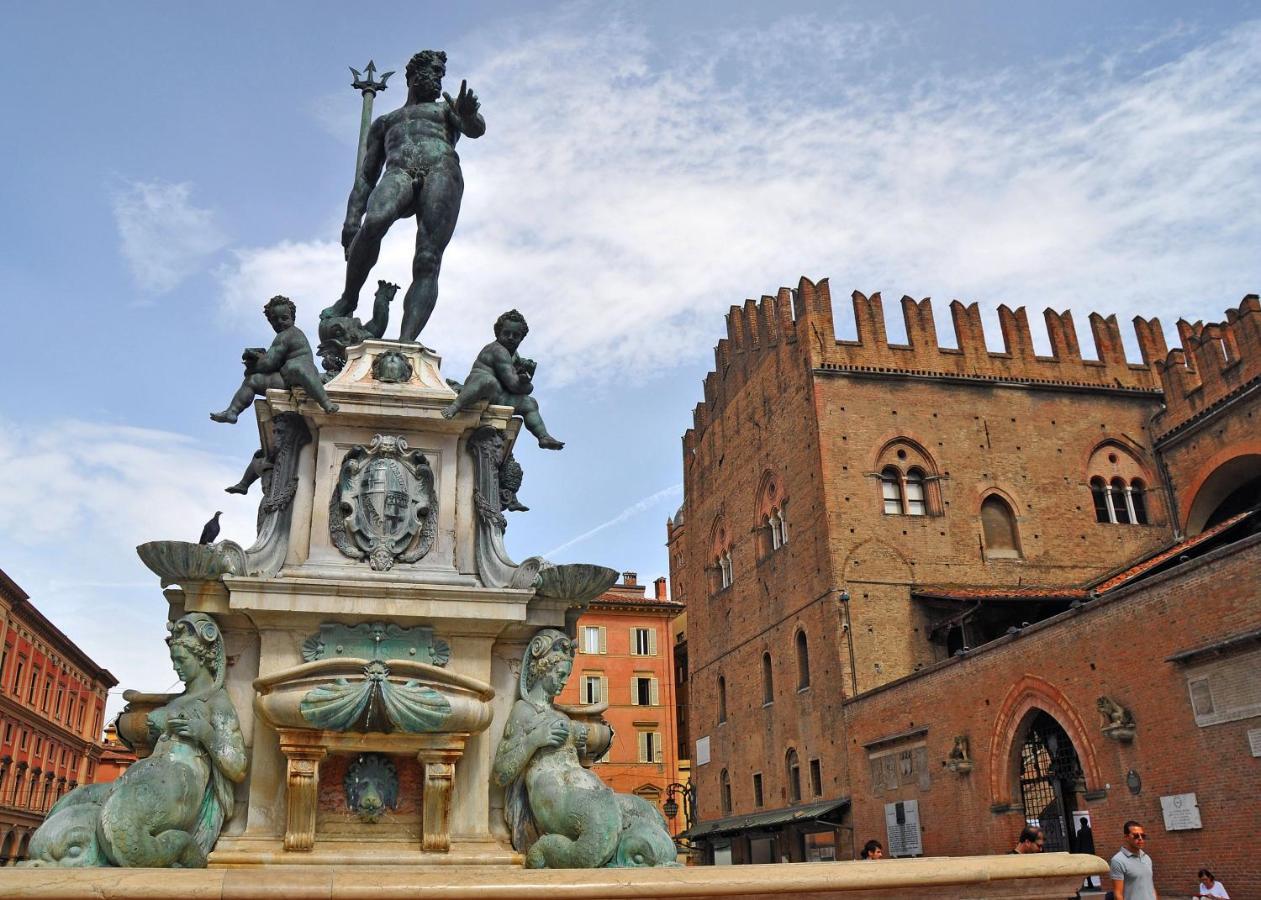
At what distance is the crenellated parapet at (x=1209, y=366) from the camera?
92.7ft

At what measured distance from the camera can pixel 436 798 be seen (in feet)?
16.6

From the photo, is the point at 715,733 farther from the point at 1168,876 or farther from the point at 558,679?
the point at 558,679

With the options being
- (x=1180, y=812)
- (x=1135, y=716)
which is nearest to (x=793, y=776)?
(x=1135, y=716)

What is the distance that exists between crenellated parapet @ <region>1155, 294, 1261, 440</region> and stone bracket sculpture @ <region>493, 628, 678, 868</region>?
27889mm

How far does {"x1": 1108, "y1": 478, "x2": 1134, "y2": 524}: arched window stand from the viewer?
32.7m

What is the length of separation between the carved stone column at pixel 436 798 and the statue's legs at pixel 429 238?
2910 millimetres

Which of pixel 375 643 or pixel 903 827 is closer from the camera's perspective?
pixel 375 643

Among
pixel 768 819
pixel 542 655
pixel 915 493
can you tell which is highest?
pixel 915 493

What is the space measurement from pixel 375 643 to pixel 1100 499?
31.8 meters

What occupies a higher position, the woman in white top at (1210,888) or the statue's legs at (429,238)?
the statue's legs at (429,238)

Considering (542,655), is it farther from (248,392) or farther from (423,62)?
(423,62)

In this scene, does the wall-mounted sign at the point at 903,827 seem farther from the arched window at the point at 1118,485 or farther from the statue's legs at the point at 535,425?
the statue's legs at the point at 535,425

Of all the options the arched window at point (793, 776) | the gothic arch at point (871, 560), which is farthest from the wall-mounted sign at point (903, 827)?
the gothic arch at point (871, 560)

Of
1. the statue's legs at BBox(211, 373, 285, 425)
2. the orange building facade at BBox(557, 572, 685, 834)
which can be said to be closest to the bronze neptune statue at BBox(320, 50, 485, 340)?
the statue's legs at BBox(211, 373, 285, 425)
